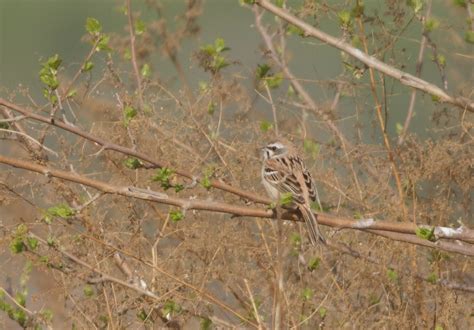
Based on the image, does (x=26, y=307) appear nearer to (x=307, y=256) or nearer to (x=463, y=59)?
(x=307, y=256)

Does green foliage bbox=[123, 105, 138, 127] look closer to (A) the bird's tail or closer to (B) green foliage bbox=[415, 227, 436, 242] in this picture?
(A) the bird's tail

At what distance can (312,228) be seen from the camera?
4.69m

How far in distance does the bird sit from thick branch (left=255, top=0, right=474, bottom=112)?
84cm

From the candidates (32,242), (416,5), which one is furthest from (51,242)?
(416,5)

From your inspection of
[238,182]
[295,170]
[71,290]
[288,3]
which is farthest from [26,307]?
[288,3]

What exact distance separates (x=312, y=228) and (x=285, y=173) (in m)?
0.90

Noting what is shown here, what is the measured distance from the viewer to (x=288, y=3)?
6434 mm

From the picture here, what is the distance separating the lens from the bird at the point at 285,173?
526 cm

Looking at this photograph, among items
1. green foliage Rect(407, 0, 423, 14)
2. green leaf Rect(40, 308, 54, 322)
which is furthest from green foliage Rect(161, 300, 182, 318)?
green foliage Rect(407, 0, 423, 14)

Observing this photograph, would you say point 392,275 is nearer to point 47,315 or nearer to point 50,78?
point 47,315

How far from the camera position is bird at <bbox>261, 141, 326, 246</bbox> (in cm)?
526

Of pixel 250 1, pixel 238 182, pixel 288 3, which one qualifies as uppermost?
pixel 250 1

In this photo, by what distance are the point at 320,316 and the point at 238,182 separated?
0.79 meters

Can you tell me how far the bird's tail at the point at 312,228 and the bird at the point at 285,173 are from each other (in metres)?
0.25
